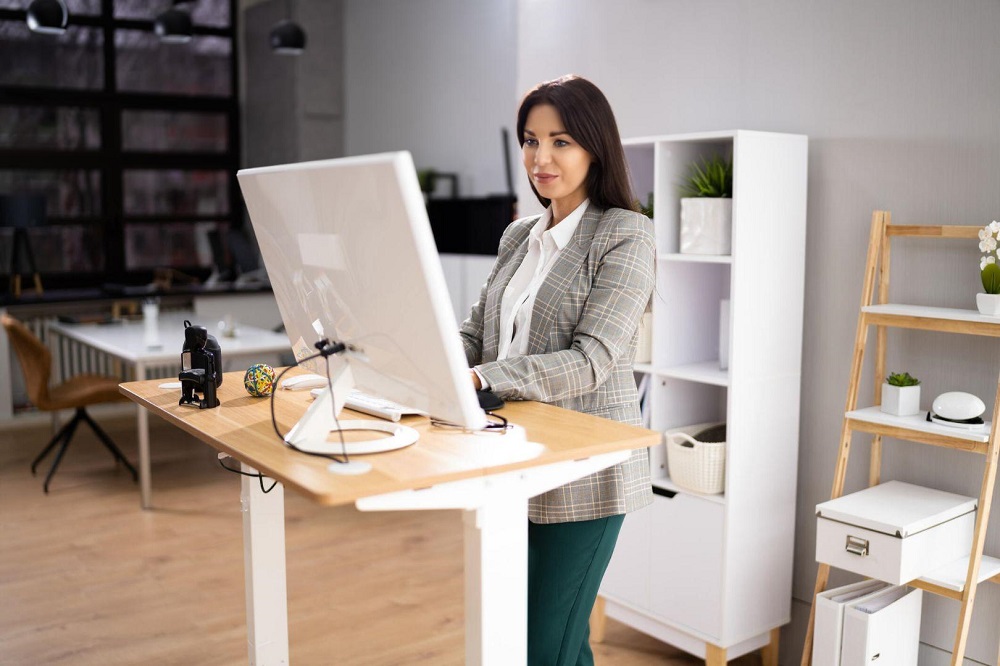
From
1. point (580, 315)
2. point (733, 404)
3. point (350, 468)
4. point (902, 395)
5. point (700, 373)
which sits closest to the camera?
point (350, 468)

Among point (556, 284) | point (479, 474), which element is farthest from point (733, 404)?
point (479, 474)

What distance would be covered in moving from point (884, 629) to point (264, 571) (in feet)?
5.24

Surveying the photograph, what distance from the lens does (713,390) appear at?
3.30 m

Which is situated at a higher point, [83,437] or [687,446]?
[687,446]

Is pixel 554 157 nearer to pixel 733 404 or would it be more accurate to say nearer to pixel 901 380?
pixel 733 404

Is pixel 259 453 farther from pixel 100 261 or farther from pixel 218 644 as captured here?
pixel 100 261

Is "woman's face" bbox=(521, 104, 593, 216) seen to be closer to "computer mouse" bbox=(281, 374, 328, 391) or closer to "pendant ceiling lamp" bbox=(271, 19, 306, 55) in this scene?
"computer mouse" bbox=(281, 374, 328, 391)

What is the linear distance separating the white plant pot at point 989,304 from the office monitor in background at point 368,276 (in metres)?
1.55

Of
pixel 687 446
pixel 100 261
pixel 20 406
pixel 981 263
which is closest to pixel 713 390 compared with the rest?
pixel 687 446

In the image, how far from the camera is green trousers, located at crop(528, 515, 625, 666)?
1982 mm

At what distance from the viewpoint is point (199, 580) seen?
12.6ft

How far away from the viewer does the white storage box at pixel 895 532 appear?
248 cm

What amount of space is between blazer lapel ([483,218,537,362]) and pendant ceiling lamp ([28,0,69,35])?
4874 millimetres

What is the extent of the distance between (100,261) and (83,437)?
203 centimetres
